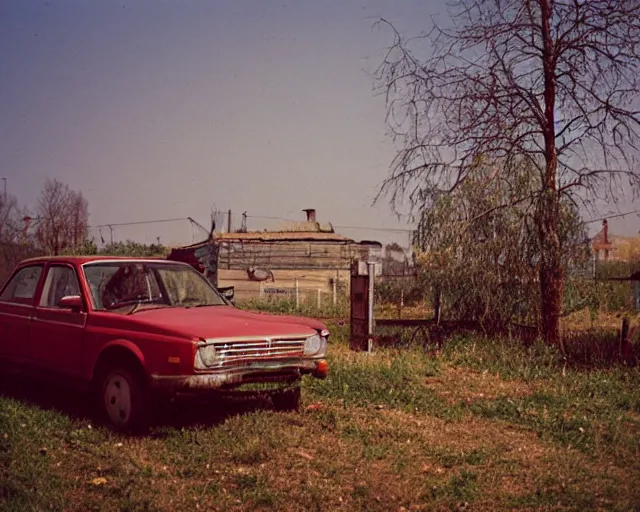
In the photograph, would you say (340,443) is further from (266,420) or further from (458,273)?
(458,273)

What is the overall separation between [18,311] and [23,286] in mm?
373

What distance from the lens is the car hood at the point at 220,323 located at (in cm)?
681

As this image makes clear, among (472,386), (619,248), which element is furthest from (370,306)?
(619,248)

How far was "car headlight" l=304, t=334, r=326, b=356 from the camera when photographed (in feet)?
24.8

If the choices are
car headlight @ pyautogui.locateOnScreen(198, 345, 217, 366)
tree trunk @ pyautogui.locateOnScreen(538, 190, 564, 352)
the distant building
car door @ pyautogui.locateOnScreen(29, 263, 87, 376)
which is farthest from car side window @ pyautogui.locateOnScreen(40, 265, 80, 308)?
the distant building

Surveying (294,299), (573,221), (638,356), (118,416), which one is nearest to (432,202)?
(573,221)

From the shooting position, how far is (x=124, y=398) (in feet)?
23.0

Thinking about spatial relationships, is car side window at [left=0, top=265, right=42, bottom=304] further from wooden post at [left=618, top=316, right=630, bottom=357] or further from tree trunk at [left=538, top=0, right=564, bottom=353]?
wooden post at [left=618, top=316, right=630, bottom=357]

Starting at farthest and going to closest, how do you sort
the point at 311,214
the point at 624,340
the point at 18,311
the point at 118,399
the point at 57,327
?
the point at 311,214, the point at 624,340, the point at 18,311, the point at 57,327, the point at 118,399

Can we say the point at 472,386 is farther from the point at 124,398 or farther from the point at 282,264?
the point at 282,264

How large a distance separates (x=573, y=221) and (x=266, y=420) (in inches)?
294

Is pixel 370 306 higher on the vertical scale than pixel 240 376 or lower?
higher

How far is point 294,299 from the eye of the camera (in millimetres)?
32094

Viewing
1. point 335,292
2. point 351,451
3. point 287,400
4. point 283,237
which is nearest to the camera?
point 351,451
